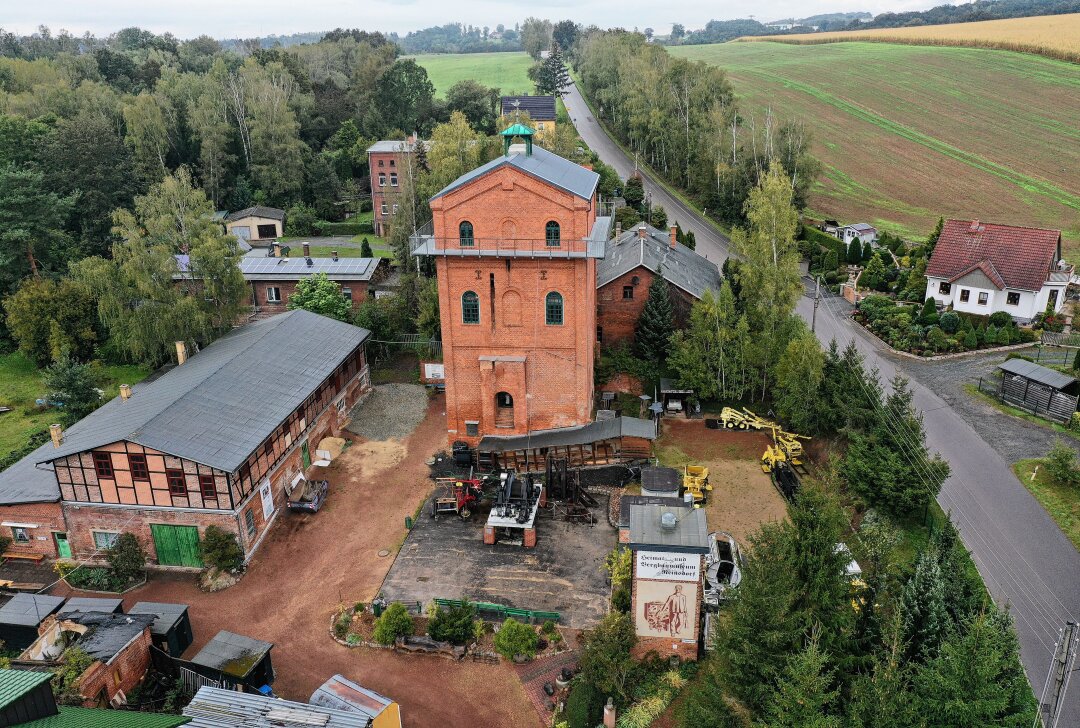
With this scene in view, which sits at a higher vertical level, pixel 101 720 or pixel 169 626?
pixel 101 720

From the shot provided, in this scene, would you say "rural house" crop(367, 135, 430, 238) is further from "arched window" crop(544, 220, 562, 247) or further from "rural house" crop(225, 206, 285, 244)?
"arched window" crop(544, 220, 562, 247)

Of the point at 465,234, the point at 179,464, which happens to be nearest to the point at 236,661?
the point at 179,464

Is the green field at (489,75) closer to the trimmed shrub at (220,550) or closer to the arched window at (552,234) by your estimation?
the arched window at (552,234)

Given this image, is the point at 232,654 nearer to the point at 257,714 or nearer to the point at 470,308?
the point at 257,714

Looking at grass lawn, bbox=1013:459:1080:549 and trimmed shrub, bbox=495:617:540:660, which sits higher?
grass lawn, bbox=1013:459:1080:549

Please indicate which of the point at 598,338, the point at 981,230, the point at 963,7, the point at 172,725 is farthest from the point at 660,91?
the point at 963,7

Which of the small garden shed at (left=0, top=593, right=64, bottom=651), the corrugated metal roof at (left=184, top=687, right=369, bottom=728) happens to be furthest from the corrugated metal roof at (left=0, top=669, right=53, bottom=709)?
the small garden shed at (left=0, top=593, right=64, bottom=651)
